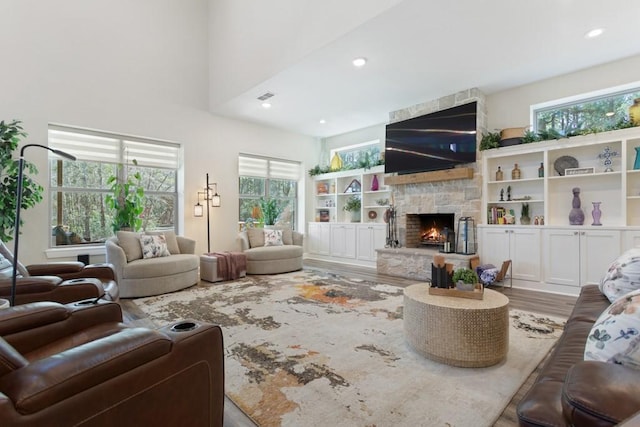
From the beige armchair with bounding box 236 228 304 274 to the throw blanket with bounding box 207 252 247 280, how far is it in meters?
0.23

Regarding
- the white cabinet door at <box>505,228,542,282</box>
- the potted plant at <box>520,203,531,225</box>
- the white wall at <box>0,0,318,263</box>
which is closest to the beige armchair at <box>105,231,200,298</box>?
the white wall at <box>0,0,318,263</box>

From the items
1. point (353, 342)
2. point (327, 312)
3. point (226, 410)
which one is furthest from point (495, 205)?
point (226, 410)

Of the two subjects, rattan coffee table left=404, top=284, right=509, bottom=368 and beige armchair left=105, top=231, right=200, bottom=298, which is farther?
beige armchair left=105, top=231, right=200, bottom=298

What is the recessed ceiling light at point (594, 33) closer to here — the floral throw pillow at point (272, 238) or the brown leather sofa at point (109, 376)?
the brown leather sofa at point (109, 376)

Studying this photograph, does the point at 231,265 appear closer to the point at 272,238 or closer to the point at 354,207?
the point at 272,238

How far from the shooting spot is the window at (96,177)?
184 inches

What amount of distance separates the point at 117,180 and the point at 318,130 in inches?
164

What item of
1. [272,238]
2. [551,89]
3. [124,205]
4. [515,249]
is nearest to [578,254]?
[515,249]

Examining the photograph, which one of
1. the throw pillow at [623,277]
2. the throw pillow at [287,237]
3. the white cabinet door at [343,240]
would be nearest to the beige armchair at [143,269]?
the throw pillow at [287,237]

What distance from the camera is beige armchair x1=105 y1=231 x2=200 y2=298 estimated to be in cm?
404

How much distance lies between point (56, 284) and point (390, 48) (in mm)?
4032

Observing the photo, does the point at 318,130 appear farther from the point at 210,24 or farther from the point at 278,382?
the point at 278,382

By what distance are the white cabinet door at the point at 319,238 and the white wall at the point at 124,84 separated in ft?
6.42

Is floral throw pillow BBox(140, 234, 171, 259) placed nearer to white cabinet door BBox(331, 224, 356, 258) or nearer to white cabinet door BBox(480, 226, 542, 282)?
white cabinet door BBox(331, 224, 356, 258)
